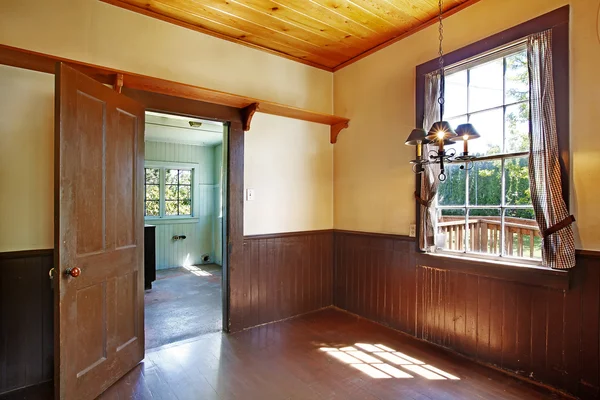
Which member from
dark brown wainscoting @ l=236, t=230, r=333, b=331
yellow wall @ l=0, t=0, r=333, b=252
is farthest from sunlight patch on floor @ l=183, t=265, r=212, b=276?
yellow wall @ l=0, t=0, r=333, b=252

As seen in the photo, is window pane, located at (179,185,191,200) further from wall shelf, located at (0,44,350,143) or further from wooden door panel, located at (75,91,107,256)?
wooden door panel, located at (75,91,107,256)

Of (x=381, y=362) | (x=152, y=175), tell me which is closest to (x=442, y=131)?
(x=381, y=362)

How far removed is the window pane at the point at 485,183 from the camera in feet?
8.26

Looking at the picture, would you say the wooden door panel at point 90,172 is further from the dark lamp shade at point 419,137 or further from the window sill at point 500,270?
the window sill at point 500,270

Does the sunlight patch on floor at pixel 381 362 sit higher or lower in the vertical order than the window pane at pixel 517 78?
lower

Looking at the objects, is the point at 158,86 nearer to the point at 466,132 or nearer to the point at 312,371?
the point at 466,132

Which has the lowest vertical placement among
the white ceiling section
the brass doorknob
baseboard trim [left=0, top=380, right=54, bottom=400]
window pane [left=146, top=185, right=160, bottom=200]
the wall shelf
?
baseboard trim [left=0, top=380, right=54, bottom=400]

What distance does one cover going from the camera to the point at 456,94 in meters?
2.81

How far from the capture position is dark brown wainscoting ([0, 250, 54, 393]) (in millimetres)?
2205

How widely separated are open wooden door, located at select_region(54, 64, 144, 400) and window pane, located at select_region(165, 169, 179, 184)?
4.34 metres

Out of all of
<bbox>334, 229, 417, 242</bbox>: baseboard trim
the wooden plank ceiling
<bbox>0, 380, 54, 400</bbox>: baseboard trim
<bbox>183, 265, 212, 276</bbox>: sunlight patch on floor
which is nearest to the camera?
<bbox>0, 380, 54, 400</bbox>: baseboard trim

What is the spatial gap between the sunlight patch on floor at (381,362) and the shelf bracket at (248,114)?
7.56 ft

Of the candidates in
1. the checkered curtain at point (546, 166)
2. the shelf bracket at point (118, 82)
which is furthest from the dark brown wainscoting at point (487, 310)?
the shelf bracket at point (118, 82)

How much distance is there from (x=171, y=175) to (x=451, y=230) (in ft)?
18.9
